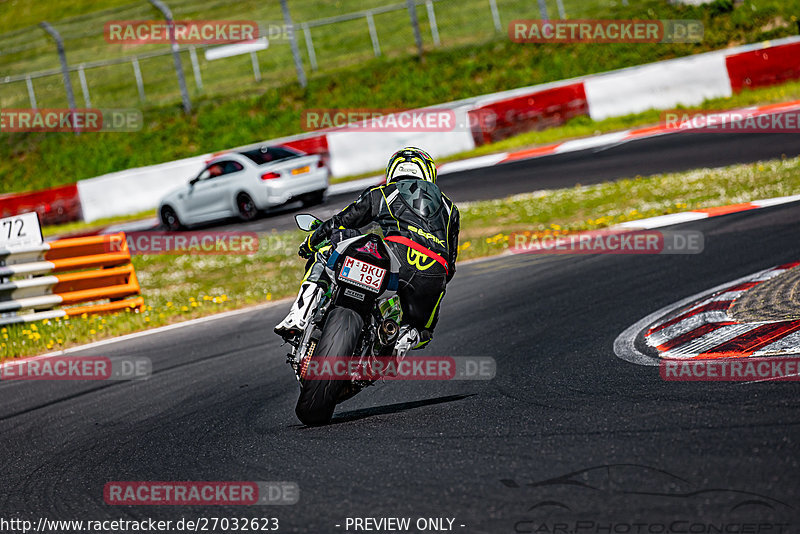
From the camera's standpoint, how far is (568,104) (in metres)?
20.5

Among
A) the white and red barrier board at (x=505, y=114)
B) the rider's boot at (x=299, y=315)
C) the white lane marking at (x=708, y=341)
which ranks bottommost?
the white lane marking at (x=708, y=341)

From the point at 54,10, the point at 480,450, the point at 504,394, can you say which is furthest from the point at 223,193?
the point at 54,10

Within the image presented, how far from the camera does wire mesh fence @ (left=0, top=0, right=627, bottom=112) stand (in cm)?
2548

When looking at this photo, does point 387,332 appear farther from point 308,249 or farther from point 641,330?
point 641,330

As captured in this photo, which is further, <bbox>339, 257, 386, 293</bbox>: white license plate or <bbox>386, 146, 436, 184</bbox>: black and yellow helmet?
<bbox>386, 146, 436, 184</bbox>: black and yellow helmet

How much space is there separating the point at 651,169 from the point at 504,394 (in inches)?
413

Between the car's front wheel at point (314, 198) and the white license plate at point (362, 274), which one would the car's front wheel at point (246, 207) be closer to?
the car's front wheel at point (314, 198)

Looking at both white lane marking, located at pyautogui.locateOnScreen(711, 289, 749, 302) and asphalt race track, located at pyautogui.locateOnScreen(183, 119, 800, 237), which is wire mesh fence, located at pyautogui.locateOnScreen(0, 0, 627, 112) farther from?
white lane marking, located at pyautogui.locateOnScreen(711, 289, 749, 302)

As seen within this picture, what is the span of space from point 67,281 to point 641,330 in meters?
7.34

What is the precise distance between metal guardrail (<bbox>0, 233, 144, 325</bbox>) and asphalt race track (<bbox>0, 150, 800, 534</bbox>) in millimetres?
2472

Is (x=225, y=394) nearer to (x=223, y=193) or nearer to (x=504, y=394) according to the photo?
(x=504, y=394)

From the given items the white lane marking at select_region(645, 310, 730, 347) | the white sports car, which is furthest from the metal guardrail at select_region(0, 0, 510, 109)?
the white lane marking at select_region(645, 310, 730, 347)

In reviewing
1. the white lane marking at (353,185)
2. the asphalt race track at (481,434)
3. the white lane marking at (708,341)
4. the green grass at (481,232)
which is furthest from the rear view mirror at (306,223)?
the white lane marking at (353,185)

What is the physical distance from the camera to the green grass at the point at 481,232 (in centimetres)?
1143
